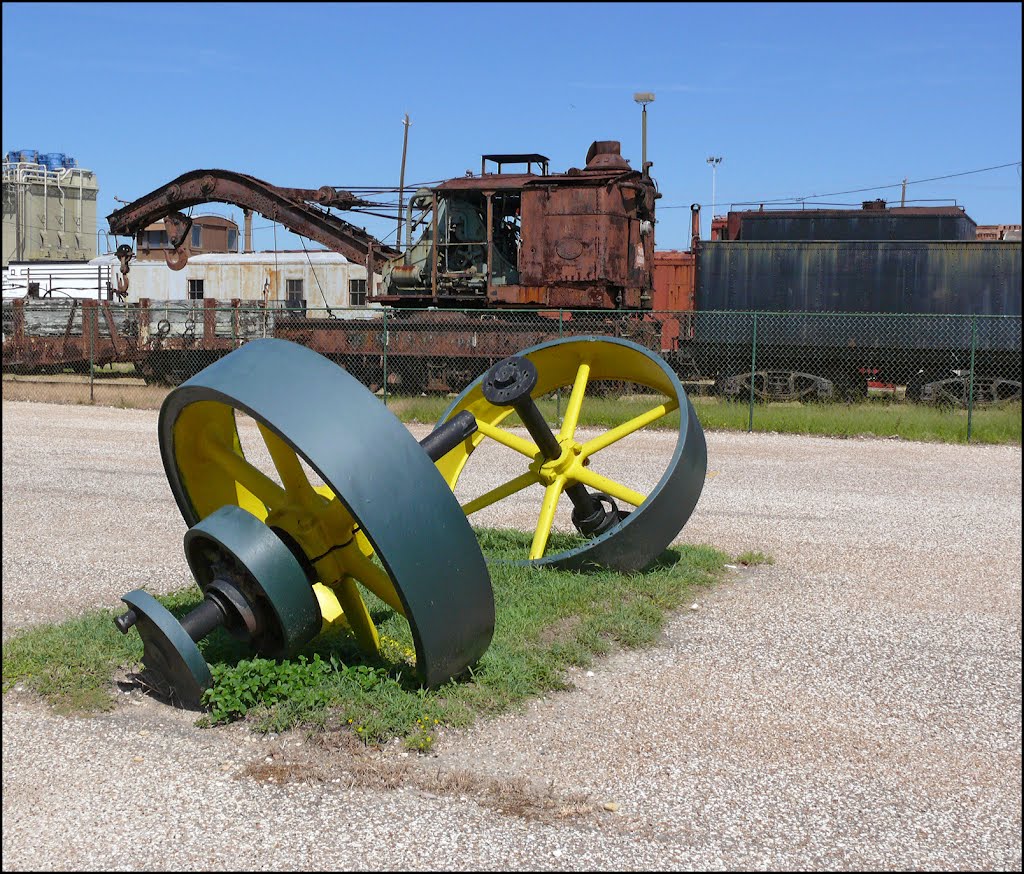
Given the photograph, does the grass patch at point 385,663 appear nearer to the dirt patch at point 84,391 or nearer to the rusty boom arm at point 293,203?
the dirt patch at point 84,391

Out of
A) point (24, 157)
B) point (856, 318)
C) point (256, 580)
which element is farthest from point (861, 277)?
point (24, 157)

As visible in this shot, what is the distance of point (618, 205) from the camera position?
1967cm

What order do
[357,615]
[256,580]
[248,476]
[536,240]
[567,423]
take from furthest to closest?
1. [536,240]
2. [567,423]
3. [248,476]
4. [357,615]
5. [256,580]

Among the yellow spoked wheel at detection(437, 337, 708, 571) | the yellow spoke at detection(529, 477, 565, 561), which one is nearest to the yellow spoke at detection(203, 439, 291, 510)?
the yellow spoked wheel at detection(437, 337, 708, 571)

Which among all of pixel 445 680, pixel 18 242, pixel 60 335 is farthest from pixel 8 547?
pixel 18 242

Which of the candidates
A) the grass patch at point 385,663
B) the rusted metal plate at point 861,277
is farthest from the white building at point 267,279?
the grass patch at point 385,663

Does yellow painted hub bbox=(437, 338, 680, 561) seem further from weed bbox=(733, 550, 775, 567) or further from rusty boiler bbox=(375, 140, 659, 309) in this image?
rusty boiler bbox=(375, 140, 659, 309)

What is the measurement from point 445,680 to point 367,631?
0.59 metres

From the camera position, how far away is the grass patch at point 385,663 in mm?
4828

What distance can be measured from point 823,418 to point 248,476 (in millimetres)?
12896

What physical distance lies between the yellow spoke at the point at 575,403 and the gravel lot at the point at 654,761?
1.49 meters

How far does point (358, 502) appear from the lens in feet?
14.3

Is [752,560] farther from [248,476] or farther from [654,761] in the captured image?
[248,476]

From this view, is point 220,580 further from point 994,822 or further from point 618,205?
point 618,205
